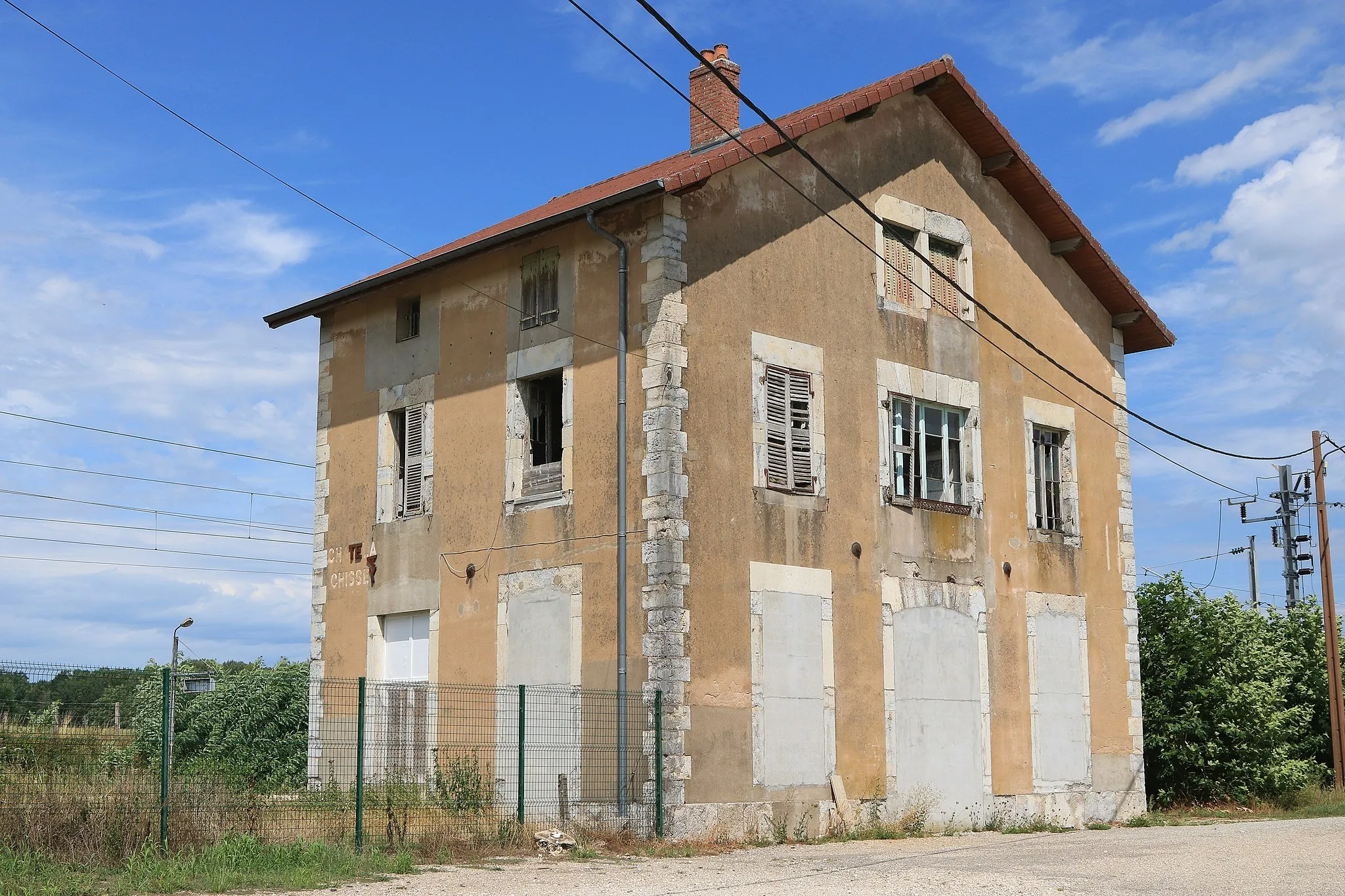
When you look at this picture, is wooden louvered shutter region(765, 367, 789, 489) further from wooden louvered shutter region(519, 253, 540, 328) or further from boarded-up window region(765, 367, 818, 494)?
wooden louvered shutter region(519, 253, 540, 328)

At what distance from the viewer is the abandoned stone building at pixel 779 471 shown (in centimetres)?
1669

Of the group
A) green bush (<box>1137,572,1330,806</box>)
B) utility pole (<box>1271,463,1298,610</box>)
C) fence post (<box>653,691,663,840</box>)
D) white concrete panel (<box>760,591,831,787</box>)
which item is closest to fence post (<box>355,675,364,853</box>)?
fence post (<box>653,691,663,840</box>)

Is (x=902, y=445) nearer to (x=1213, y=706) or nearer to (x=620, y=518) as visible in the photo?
(x=620, y=518)

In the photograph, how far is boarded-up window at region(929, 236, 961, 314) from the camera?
20.2 m

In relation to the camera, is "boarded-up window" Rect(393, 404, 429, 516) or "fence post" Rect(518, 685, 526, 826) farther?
"boarded-up window" Rect(393, 404, 429, 516)

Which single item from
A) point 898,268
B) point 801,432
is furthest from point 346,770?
point 898,268

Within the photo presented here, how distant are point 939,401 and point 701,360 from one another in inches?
174

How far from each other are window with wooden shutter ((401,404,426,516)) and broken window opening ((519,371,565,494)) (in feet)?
6.42

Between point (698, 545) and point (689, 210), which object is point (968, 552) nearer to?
point (698, 545)

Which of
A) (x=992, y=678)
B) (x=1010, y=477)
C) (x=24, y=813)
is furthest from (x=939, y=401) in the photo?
(x=24, y=813)

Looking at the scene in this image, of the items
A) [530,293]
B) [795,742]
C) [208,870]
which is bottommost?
[208,870]

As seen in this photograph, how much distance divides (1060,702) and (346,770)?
9.98 meters

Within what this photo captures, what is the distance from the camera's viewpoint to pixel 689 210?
55.9 ft

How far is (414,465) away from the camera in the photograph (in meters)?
19.5
